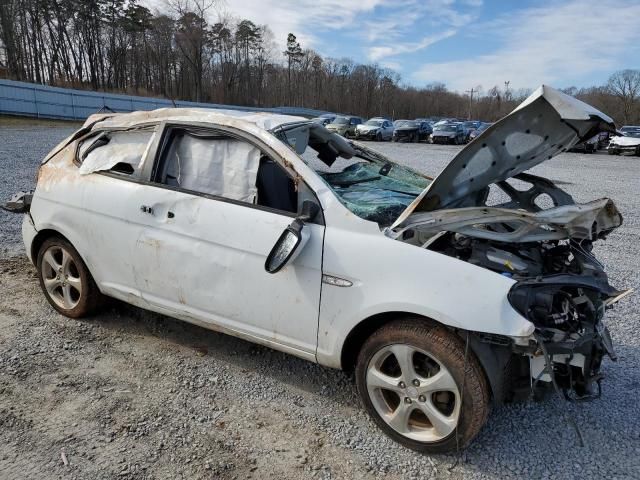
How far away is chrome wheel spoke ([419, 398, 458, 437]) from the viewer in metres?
2.44

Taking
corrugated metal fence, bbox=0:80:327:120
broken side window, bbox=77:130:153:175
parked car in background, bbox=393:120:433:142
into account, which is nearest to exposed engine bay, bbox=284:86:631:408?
broken side window, bbox=77:130:153:175

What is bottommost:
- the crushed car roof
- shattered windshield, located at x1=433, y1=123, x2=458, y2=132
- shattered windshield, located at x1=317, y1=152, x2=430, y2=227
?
shattered windshield, located at x1=433, y1=123, x2=458, y2=132

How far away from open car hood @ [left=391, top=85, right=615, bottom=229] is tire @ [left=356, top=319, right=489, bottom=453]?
64 cm

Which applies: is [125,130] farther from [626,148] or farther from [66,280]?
[626,148]

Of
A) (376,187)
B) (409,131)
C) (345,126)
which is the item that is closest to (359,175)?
(376,187)

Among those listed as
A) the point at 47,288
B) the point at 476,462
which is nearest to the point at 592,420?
the point at 476,462

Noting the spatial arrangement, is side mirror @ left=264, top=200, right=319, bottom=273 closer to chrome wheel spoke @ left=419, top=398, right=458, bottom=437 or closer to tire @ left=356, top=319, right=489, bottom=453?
tire @ left=356, top=319, right=489, bottom=453

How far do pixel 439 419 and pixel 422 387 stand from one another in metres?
0.18

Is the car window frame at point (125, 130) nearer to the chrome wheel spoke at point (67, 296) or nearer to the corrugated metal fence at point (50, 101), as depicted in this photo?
the chrome wheel spoke at point (67, 296)

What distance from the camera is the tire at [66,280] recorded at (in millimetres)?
3705

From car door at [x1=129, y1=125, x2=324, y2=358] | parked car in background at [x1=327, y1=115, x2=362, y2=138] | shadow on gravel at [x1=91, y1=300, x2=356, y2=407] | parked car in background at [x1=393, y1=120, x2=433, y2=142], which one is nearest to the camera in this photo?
car door at [x1=129, y1=125, x2=324, y2=358]

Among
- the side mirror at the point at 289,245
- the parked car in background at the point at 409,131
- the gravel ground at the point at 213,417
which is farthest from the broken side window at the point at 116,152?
the parked car in background at the point at 409,131

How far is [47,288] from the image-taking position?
394 centimetres

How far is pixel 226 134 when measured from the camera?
3.11 m
